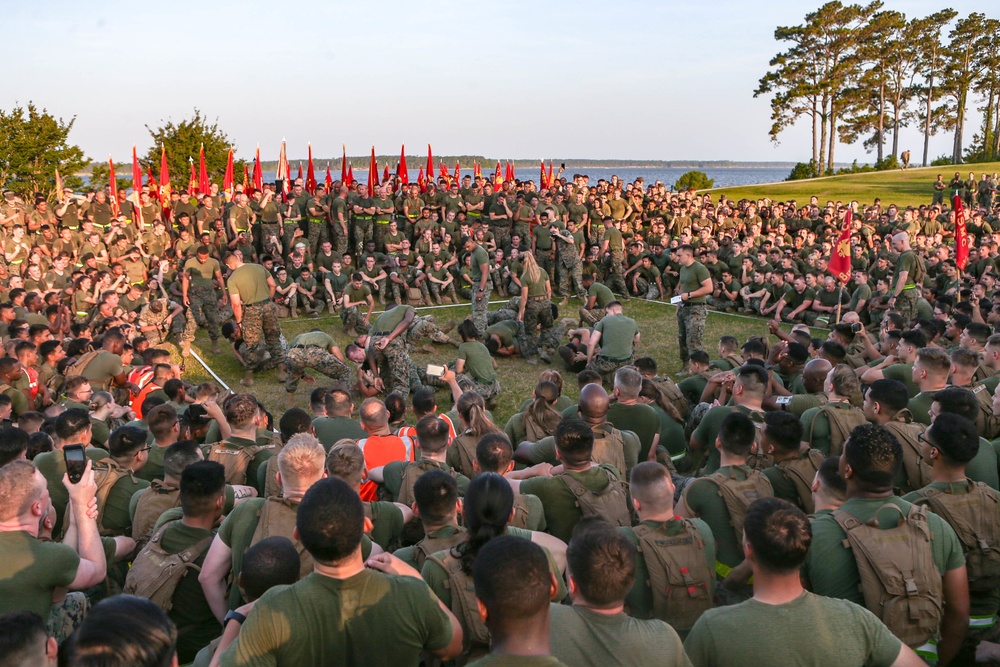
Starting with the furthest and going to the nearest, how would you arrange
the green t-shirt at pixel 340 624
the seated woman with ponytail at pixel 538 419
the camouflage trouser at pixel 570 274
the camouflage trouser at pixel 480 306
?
the camouflage trouser at pixel 570 274
the camouflage trouser at pixel 480 306
the seated woman with ponytail at pixel 538 419
the green t-shirt at pixel 340 624

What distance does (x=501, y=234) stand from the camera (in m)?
18.6

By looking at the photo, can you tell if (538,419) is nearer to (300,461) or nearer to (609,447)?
(609,447)

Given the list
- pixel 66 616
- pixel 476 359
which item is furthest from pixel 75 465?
pixel 476 359

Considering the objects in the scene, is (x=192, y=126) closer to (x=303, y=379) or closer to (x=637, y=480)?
(x=303, y=379)

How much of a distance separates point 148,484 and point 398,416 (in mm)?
2949

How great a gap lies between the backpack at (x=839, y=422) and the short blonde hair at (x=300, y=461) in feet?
12.5

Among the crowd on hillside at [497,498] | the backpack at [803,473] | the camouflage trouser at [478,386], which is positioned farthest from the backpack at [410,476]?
the camouflage trouser at [478,386]

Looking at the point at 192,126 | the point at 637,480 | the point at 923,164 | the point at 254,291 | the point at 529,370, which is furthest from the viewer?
the point at 923,164

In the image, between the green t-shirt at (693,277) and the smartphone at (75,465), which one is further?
the green t-shirt at (693,277)

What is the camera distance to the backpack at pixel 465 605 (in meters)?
3.46

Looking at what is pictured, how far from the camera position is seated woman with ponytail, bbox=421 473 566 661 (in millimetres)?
3467

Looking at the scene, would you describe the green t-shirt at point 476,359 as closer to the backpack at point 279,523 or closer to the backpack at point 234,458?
the backpack at point 234,458

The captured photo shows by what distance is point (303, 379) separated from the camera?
11.6 metres

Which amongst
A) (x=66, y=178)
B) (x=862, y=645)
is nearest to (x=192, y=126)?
(x=66, y=178)
